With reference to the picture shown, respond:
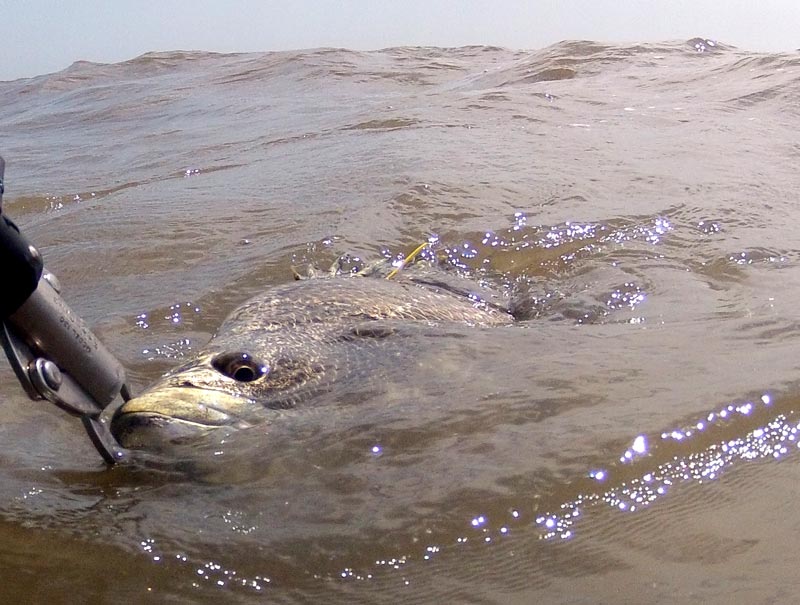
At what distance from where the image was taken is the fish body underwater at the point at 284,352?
252cm

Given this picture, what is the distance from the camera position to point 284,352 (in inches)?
118

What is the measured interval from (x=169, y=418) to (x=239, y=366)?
1.37 feet

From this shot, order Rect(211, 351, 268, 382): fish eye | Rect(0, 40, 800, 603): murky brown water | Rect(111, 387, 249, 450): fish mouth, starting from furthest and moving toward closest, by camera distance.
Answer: Rect(211, 351, 268, 382): fish eye → Rect(111, 387, 249, 450): fish mouth → Rect(0, 40, 800, 603): murky brown water

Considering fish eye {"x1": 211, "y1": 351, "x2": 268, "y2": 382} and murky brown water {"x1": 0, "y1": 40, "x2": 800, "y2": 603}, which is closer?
murky brown water {"x1": 0, "y1": 40, "x2": 800, "y2": 603}

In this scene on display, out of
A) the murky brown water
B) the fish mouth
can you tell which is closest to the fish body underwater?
the fish mouth

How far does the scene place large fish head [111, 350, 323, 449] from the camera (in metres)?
2.48

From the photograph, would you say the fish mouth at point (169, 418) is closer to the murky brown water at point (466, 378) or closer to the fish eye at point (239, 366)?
the murky brown water at point (466, 378)

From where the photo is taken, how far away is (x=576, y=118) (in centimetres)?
1053

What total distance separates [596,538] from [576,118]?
9.02 meters

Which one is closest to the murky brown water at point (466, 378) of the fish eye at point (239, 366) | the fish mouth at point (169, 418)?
the fish mouth at point (169, 418)

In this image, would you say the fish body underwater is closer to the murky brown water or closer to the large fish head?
the large fish head

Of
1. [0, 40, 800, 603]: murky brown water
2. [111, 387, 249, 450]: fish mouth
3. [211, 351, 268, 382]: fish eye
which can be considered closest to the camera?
[0, 40, 800, 603]: murky brown water

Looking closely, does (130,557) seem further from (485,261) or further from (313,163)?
(313,163)

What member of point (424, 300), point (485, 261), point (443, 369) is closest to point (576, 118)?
point (485, 261)
